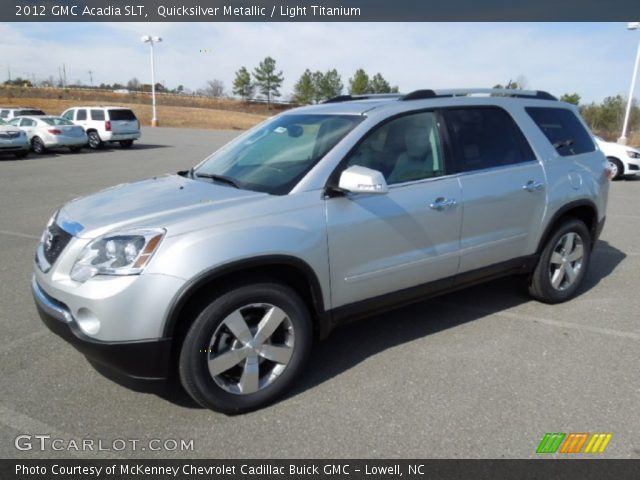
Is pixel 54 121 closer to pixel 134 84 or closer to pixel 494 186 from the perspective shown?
pixel 494 186

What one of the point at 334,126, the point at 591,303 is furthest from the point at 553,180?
the point at 334,126

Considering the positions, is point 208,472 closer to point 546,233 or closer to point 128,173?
point 546,233

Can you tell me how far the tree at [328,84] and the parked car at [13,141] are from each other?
6493cm

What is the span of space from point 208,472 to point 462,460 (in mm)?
1274

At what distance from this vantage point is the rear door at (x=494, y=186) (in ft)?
12.0

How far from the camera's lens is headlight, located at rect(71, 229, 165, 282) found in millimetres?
2494

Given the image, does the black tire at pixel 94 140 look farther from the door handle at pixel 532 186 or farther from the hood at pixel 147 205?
the door handle at pixel 532 186

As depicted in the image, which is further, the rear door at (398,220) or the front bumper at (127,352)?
the rear door at (398,220)

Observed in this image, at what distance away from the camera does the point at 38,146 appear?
64.2 ft

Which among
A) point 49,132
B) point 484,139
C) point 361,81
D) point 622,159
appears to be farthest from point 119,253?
point 361,81

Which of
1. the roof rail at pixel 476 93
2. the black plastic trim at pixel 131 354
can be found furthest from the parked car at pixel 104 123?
the black plastic trim at pixel 131 354

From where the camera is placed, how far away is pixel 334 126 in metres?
3.41

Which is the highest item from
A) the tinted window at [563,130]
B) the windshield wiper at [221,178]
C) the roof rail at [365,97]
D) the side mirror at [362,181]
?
the roof rail at [365,97]

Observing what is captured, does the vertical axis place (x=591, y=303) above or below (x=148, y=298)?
below
